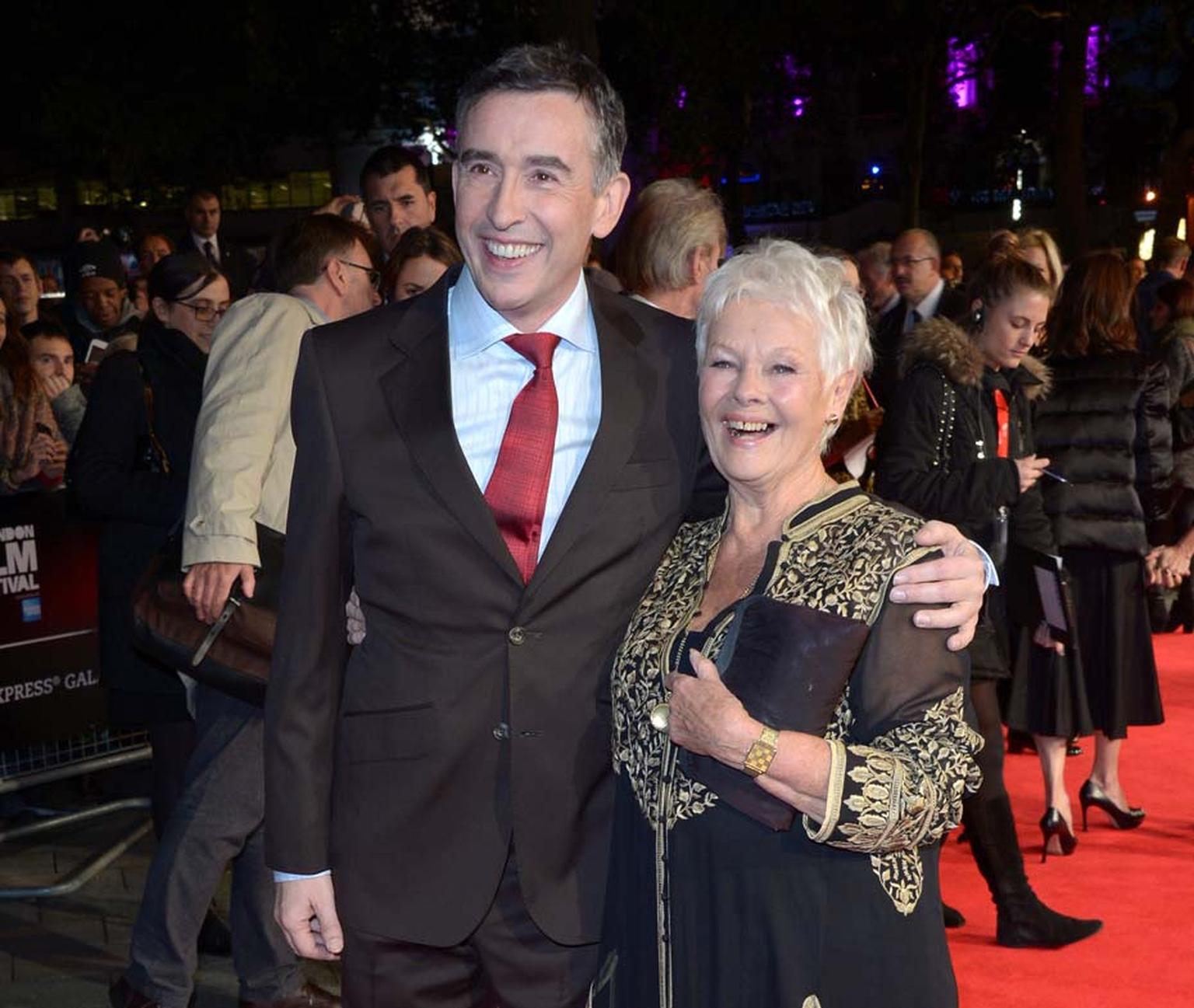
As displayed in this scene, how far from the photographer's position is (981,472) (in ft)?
17.6

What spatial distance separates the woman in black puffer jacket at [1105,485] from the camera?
645 cm

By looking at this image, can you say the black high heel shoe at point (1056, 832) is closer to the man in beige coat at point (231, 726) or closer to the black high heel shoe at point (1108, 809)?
the black high heel shoe at point (1108, 809)

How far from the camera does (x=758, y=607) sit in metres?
2.46

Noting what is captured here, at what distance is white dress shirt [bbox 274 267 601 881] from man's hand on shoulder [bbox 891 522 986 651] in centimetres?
62

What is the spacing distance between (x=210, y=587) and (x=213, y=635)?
5.3 inches

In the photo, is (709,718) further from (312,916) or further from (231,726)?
(231,726)

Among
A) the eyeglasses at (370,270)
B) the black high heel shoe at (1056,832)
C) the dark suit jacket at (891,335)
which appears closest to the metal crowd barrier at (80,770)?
the eyeglasses at (370,270)

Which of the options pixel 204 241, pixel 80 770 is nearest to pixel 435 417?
pixel 80 770

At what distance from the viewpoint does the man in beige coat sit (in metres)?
4.31

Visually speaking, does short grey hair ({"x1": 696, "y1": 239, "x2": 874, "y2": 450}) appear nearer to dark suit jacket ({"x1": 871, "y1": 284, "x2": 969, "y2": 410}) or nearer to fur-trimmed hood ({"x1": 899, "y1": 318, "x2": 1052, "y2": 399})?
fur-trimmed hood ({"x1": 899, "y1": 318, "x2": 1052, "y2": 399})

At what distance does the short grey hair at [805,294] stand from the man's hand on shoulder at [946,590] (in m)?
0.40

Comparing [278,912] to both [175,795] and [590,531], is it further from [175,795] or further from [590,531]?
[175,795]

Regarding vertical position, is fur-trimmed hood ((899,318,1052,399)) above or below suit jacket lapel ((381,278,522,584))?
below

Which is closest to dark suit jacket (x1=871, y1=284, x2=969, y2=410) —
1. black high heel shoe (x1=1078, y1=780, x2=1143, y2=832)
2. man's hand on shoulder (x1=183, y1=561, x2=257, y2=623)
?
black high heel shoe (x1=1078, y1=780, x2=1143, y2=832)
